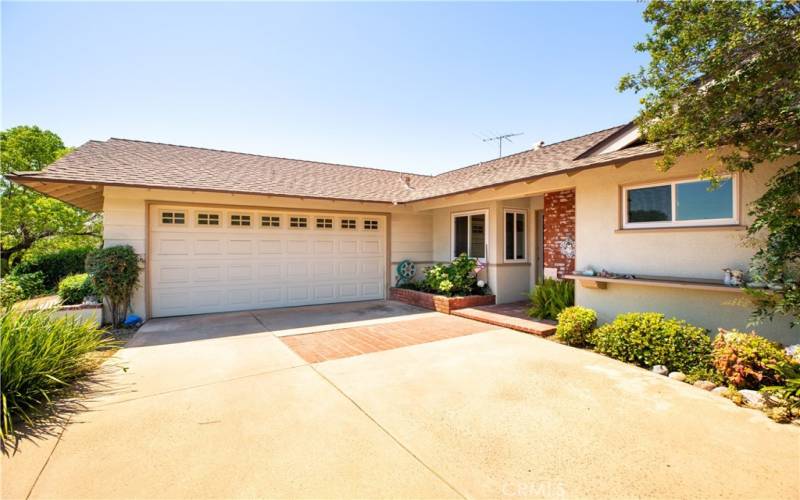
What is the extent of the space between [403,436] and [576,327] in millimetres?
4470

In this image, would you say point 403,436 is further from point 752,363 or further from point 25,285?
point 25,285

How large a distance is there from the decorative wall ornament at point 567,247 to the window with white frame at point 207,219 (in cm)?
923

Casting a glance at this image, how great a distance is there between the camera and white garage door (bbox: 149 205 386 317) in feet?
29.8

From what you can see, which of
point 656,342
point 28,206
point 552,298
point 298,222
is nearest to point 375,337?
point 552,298

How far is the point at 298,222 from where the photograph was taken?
10820 millimetres

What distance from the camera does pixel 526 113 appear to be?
11117 millimetres

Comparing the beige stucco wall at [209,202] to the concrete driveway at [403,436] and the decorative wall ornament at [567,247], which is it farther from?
the decorative wall ornament at [567,247]

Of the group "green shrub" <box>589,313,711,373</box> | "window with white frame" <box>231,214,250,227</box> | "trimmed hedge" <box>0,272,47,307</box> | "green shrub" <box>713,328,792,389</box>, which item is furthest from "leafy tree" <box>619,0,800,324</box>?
"trimmed hedge" <box>0,272,47,307</box>

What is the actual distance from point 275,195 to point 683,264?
9.05 metres

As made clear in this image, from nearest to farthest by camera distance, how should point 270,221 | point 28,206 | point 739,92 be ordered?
1. point 739,92
2. point 270,221
3. point 28,206

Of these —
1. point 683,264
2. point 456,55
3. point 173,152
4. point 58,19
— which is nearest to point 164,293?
point 173,152

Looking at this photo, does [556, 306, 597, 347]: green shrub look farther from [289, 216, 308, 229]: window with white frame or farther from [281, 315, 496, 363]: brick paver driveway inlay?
[289, 216, 308, 229]: window with white frame

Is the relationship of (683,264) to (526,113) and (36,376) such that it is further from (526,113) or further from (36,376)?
(36,376)

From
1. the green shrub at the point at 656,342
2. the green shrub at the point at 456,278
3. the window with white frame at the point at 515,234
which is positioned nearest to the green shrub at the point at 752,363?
the green shrub at the point at 656,342
